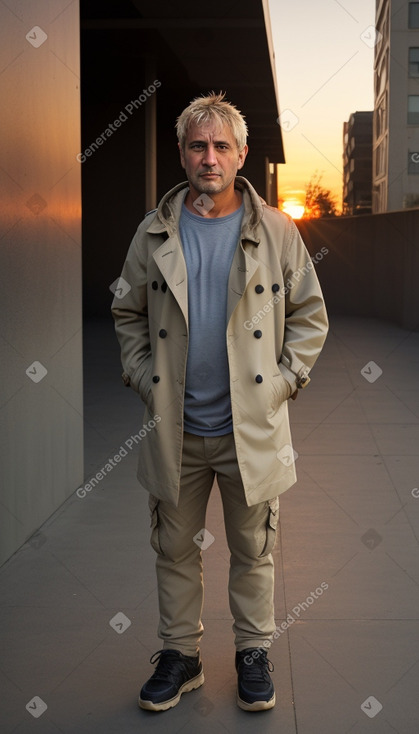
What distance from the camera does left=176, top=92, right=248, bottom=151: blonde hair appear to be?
3193mm

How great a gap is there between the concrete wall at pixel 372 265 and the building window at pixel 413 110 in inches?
2207

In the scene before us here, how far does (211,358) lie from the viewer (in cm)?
331

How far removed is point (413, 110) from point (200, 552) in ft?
262

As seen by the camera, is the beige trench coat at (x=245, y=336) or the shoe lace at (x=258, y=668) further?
the shoe lace at (x=258, y=668)

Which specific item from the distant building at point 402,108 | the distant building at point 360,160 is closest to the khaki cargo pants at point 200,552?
the distant building at point 402,108

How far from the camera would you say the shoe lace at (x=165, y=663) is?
3436 millimetres

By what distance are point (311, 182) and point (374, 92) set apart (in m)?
28.3

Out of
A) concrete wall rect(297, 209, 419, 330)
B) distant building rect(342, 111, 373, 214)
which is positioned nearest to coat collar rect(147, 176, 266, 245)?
concrete wall rect(297, 209, 419, 330)

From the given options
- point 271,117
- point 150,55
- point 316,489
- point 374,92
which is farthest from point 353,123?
point 316,489

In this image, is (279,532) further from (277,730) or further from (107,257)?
(107,257)

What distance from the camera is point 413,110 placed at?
78.3 metres
